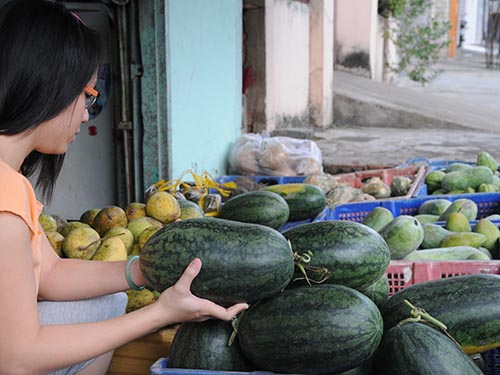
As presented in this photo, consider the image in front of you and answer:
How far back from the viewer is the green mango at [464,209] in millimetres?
3843

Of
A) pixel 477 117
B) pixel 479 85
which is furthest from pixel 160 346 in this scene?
pixel 479 85

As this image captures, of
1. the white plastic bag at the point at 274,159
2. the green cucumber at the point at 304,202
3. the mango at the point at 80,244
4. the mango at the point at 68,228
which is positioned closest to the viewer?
the mango at the point at 80,244

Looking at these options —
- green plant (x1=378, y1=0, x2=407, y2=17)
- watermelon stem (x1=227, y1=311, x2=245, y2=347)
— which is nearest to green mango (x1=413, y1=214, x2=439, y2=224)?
watermelon stem (x1=227, y1=311, x2=245, y2=347)

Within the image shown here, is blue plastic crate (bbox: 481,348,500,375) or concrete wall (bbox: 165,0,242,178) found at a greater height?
concrete wall (bbox: 165,0,242,178)

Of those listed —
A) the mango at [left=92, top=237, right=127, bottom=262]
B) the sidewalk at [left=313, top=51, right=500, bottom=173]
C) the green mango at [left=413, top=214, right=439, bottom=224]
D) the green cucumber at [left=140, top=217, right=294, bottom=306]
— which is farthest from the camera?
the sidewalk at [left=313, top=51, right=500, bottom=173]

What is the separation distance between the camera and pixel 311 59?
9695 mm

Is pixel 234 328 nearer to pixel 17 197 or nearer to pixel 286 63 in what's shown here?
pixel 17 197

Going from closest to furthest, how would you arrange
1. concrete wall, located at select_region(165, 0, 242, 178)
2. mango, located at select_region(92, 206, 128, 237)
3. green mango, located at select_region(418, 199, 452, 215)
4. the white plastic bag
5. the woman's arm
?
the woman's arm
mango, located at select_region(92, 206, 128, 237)
green mango, located at select_region(418, 199, 452, 215)
concrete wall, located at select_region(165, 0, 242, 178)
the white plastic bag

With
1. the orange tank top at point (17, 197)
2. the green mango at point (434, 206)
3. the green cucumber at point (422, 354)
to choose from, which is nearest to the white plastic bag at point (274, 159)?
the green mango at point (434, 206)

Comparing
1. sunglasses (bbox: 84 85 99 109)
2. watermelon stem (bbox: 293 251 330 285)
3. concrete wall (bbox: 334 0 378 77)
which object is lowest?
watermelon stem (bbox: 293 251 330 285)

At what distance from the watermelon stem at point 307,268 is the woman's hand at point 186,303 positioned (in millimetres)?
314

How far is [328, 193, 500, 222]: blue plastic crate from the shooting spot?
4066mm

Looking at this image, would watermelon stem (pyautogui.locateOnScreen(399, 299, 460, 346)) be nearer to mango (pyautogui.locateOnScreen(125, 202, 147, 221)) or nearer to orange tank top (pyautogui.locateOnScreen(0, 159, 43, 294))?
orange tank top (pyautogui.locateOnScreen(0, 159, 43, 294))

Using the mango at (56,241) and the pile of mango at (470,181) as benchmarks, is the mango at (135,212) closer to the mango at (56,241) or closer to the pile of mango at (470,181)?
the mango at (56,241)
